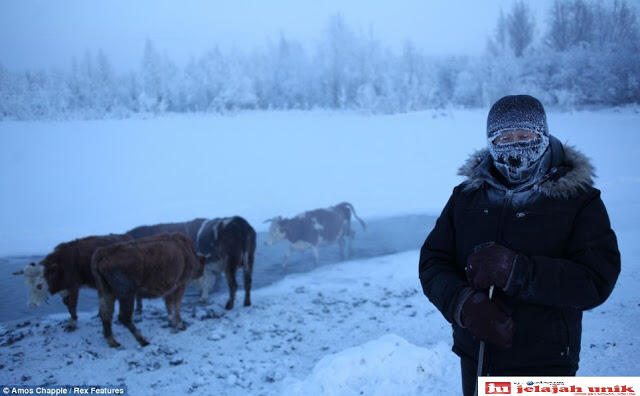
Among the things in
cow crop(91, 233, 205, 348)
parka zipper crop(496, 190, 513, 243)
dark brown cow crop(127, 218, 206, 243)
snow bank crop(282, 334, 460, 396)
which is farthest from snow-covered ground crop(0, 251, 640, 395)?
parka zipper crop(496, 190, 513, 243)

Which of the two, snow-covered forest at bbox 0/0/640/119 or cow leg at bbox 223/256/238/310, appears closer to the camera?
cow leg at bbox 223/256/238/310

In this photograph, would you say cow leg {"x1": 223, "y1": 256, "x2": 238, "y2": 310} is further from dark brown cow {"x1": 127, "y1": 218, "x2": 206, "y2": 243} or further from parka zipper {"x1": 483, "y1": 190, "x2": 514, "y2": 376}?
parka zipper {"x1": 483, "y1": 190, "x2": 514, "y2": 376}

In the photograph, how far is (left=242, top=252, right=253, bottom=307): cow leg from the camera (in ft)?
20.3

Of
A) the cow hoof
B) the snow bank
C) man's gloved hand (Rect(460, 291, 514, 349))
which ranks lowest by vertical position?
the cow hoof

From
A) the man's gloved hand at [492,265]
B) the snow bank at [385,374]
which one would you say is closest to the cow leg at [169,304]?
the snow bank at [385,374]

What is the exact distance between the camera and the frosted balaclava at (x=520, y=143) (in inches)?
68.1

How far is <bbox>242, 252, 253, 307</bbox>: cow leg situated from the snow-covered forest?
6265 millimetres

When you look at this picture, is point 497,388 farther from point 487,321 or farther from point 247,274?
point 247,274

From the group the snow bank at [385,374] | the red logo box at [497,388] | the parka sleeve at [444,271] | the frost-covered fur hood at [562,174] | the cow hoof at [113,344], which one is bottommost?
the cow hoof at [113,344]

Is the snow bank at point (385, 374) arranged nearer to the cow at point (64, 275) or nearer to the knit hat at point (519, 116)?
the knit hat at point (519, 116)

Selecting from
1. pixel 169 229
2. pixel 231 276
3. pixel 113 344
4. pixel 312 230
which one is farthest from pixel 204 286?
pixel 312 230

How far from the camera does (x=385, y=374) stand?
3482 mm

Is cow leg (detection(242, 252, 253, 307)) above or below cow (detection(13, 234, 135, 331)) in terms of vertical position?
below

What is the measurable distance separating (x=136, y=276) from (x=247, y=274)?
179 centimetres
